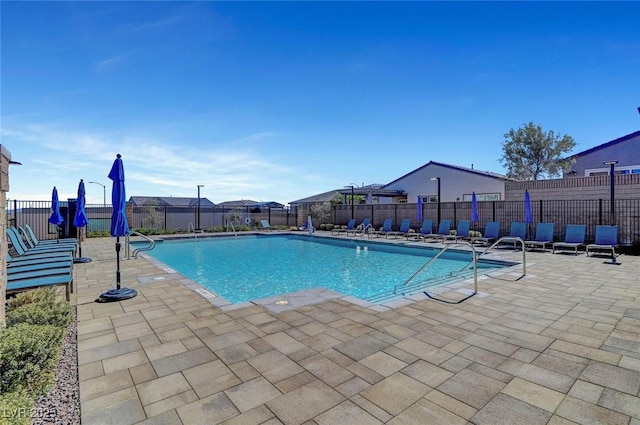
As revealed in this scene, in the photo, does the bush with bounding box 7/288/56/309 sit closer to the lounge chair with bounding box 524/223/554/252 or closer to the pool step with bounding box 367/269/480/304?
the pool step with bounding box 367/269/480/304

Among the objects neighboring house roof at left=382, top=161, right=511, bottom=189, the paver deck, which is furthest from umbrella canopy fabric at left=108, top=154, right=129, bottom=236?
neighboring house roof at left=382, top=161, right=511, bottom=189

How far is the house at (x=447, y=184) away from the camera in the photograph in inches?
864

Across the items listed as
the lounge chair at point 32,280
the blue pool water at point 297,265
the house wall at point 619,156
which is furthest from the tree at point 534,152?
the lounge chair at point 32,280

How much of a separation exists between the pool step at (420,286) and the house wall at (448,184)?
17.3 m

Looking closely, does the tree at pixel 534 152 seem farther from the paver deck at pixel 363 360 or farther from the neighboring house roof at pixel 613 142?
the paver deck at pixel 363 360

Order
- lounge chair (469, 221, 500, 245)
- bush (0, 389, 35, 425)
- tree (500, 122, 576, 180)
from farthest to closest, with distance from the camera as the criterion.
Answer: tree (500, 122, 576, 180) → lounge chair (469, 221, 500, 245) → bush (0, 389, 35, 425)

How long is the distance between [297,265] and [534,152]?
21.7 meters

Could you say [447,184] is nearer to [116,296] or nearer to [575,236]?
[575,236]

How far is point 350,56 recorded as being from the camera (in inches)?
426

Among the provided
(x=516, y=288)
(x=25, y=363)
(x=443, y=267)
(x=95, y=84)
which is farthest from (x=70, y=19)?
(x=443, y=267)

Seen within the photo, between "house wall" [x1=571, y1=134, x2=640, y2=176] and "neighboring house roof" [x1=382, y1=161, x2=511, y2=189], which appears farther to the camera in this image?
"neighboring house roof" [x1=382, y1=161, x2=511, y2=189]

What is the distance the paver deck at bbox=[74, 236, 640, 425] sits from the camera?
7.16 feet

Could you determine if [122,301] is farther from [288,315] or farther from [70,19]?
[70,19]

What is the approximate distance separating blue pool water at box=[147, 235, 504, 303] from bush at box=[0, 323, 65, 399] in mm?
3883
